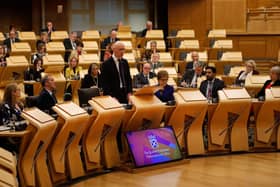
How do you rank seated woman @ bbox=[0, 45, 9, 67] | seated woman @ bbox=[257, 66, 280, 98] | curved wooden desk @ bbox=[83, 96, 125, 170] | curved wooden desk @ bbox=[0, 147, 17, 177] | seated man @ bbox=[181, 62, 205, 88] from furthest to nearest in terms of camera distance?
seated woman @ bbox=[0, 45, 9, 67]
seated man @ bbox=[181, 62, 205, 88]
seated woman @ bbox=[257, 66, 280, 98]
curved wooden desk @ bbox=[83, 96, 125, 170]
curved wooden desk @ bbox=[0, 147, 17, 177]

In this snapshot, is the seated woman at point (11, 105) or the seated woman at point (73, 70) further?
the seated woman at point (73, 70)

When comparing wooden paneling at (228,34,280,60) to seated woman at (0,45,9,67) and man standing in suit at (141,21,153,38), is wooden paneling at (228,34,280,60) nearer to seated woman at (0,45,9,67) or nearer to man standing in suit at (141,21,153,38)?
man standing in suit at (141,21,153,38)

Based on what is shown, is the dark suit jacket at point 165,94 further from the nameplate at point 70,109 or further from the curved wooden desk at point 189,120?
the nameplate at point 70,109

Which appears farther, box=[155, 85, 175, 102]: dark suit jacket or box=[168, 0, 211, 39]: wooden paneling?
box=[168, 0, 211, 39]: wooden paneling

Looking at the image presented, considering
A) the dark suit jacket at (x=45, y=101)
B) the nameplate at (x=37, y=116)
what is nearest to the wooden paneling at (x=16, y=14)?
the dark suit jacket at (x=45, y=101)

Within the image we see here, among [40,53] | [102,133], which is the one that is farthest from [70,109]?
[40,53]

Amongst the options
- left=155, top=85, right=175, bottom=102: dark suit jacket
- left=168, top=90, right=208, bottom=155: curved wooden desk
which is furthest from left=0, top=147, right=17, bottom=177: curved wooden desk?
left=155, top=85, right=175, bottom=102: dark suit jacket

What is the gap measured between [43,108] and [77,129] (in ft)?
2.85

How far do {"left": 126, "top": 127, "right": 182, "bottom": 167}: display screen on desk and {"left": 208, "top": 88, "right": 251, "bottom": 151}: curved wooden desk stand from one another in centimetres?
70

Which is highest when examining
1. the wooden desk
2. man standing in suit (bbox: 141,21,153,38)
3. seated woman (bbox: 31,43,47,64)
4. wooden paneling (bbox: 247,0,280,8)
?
wooden paneling (bbox: 247,0,280,8)

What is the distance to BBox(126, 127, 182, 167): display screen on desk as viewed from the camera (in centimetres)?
661

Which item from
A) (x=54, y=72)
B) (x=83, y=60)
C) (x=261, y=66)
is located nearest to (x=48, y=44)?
(x=83, y=60)

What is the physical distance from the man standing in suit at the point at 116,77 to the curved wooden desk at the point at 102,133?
0.56 m

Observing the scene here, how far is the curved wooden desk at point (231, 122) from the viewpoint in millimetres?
7406
